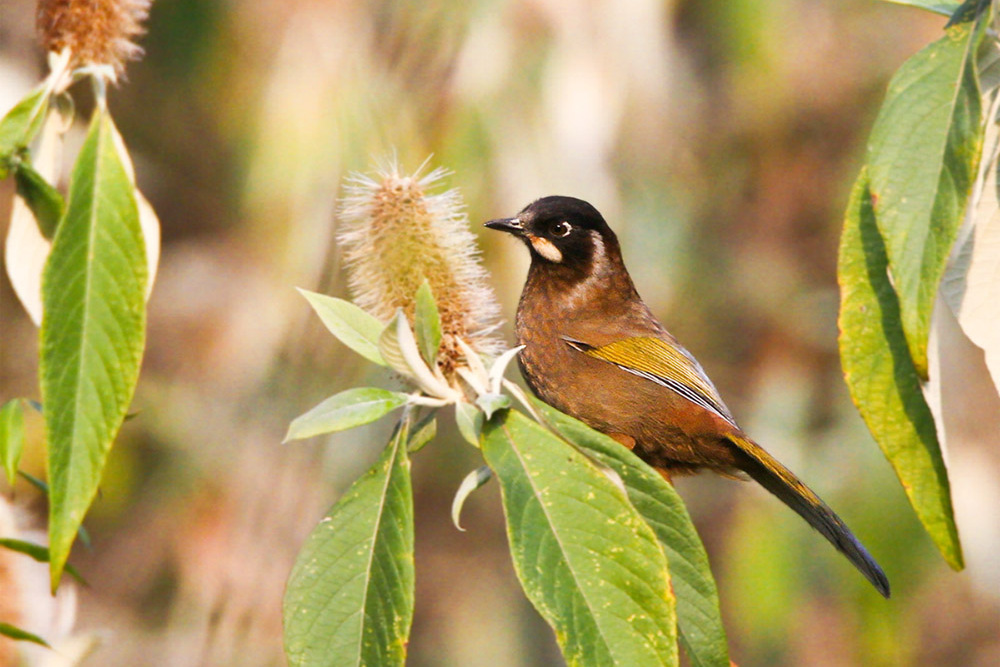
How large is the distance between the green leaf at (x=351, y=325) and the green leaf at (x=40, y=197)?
43 centimetres

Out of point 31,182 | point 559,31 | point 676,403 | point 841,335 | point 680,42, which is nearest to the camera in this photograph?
point 841,335

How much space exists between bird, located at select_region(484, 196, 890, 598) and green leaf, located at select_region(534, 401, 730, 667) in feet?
2.67

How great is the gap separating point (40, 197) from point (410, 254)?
58 cm

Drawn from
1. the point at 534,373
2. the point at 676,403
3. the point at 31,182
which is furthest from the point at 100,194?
the point at 676,403

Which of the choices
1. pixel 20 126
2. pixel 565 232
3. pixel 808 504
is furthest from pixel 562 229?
pixel 20 126

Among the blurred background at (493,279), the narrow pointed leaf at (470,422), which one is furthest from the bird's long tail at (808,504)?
the blurred background at (493,279)

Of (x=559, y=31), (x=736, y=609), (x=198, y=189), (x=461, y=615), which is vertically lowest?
(x=461, y=615)

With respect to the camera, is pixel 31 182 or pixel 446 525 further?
pixel 446 525

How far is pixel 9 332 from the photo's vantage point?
4.97 meters

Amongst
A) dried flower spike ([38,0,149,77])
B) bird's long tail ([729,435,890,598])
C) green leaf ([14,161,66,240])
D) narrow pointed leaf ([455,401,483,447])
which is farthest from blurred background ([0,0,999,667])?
narrow pointed leaf ([455,401,483,447])

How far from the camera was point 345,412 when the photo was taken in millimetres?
1340

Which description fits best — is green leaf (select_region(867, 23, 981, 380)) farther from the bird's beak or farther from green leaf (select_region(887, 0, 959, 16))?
the bird's beak

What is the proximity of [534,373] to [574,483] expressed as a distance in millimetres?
988

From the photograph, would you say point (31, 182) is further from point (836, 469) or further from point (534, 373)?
point (836, 469)
